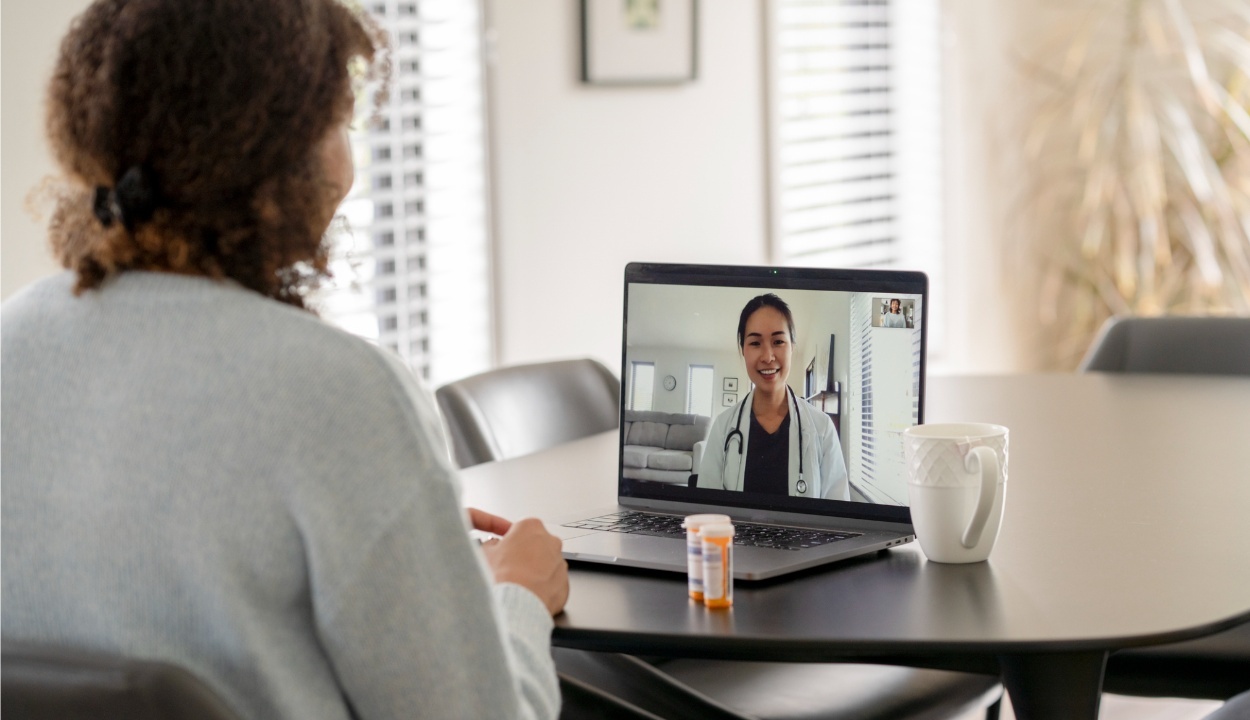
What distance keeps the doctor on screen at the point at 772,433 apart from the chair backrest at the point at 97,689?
0.68 metres

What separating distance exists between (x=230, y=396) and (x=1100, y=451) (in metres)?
1.26

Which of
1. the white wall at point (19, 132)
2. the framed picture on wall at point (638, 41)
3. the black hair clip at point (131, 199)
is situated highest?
the framed picture on wall at point (638, 41)

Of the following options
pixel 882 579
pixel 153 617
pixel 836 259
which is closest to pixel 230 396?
pixel 153 617

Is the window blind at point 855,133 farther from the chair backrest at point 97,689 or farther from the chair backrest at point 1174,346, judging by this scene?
the chair backrest at point 97,689

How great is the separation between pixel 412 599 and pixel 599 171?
282cm

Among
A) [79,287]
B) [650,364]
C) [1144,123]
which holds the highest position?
[1144,123]

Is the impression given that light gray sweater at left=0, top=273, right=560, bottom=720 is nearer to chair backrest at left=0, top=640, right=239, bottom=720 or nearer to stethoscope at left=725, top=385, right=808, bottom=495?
chair backrest at left=0, top=640, right=239, bottom=720

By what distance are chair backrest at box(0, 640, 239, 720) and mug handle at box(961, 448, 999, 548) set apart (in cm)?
68

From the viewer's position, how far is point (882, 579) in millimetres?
1256

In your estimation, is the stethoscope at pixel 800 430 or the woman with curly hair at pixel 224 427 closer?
the woman with curly hair at pixel 224 427

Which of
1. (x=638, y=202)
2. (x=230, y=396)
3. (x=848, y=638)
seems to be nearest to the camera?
(x=230, y=396)

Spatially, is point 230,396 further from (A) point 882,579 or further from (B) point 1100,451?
(B) point 1100,451

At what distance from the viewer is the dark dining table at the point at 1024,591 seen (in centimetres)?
110

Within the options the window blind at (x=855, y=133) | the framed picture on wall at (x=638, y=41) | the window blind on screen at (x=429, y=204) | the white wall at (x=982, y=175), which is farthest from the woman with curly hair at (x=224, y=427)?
the white wall at (x=982, y=175)
